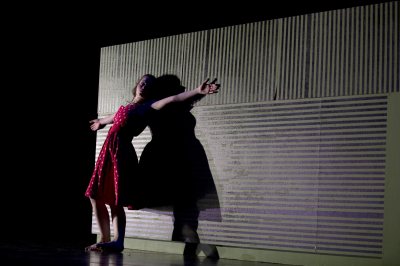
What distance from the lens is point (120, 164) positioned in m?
3.76

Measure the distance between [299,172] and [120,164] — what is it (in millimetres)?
1184

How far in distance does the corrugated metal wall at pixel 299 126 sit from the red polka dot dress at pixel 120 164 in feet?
1.14

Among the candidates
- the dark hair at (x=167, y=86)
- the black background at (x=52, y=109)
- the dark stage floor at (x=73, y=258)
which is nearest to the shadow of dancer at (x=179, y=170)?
the dark hair at (x=167, y=86)

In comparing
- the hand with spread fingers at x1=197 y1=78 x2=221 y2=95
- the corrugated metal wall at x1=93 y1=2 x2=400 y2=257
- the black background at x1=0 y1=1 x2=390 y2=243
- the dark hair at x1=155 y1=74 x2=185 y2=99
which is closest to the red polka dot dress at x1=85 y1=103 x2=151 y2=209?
the dark hair at x1=155 y1=74 x2=185 y2=99

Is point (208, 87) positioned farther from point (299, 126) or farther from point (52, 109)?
point (52, 109)

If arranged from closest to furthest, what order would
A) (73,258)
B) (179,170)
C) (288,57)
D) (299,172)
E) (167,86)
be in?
(73,258)
(299,172)
(288,57)
(179,170)
(167,86)

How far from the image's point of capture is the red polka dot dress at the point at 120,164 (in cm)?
374

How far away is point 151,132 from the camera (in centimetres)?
403

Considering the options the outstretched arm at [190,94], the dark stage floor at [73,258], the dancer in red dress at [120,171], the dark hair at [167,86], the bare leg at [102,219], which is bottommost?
the dark stage floor at [73,258]

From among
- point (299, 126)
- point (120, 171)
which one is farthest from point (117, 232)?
point (299, 126)

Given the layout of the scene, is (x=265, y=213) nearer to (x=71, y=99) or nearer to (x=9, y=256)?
(x=9, y=256)

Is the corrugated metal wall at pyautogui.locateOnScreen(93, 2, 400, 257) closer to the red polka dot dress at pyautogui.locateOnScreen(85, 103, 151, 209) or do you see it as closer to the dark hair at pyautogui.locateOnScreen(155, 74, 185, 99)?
the dark hair at pyautogui.locateOnScreen(155, 74, 185, 99)

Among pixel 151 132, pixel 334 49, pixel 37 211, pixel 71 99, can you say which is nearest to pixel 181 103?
pixel 151 132

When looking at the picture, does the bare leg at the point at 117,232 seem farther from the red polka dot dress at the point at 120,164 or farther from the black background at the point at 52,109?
the black background at the point at 52,109
